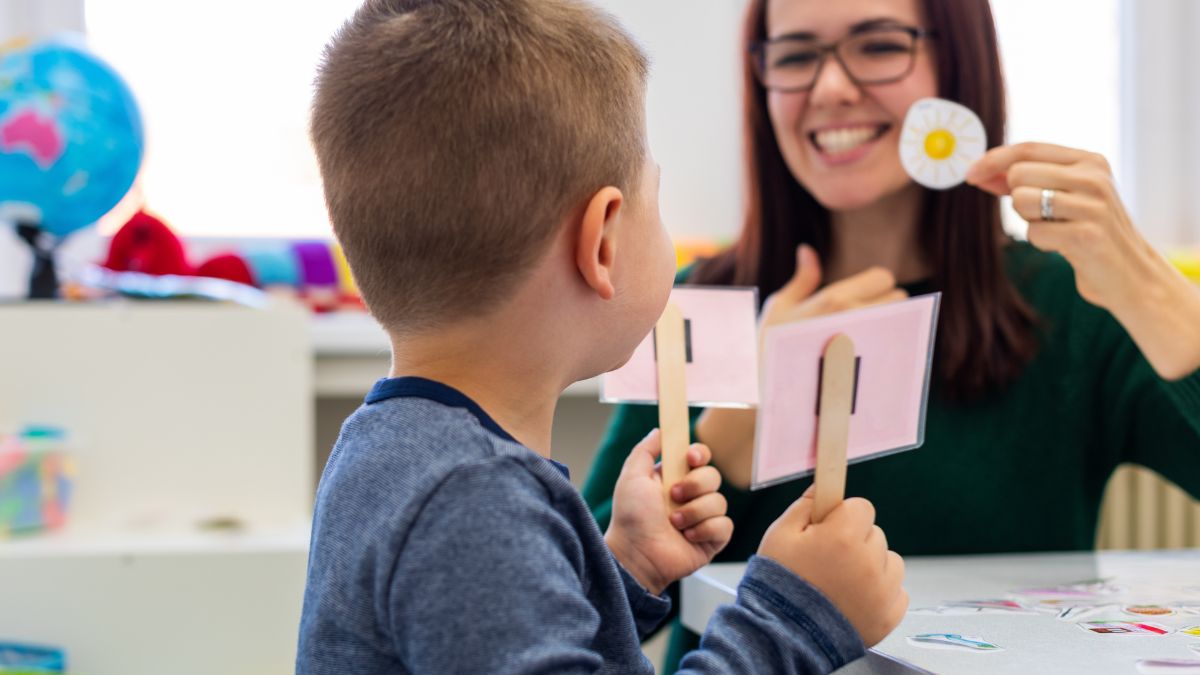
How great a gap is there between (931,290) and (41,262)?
97 cm

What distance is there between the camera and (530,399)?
595 millimetres

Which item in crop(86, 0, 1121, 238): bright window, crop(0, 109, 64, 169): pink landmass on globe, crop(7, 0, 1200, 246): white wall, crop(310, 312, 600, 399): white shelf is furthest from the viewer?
crop(7, 0, 1200, 246): white wall

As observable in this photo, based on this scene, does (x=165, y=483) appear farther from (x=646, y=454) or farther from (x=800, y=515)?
(x=800, y=515)

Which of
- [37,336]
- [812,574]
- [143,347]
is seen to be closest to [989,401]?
[812,574]

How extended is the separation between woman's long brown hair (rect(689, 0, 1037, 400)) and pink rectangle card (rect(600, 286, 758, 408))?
376 mm

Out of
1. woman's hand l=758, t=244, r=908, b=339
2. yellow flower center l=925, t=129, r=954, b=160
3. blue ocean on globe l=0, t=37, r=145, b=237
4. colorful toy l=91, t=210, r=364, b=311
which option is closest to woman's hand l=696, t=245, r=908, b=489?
woman's hand l=758, t=244, r=908, b=339

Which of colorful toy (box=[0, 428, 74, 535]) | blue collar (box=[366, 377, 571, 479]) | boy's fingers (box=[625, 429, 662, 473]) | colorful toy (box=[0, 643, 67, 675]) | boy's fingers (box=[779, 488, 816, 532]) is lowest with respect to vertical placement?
colorful toy (box=[0, 643, 67, 675])

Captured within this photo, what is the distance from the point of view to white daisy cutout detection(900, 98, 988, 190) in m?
1.00

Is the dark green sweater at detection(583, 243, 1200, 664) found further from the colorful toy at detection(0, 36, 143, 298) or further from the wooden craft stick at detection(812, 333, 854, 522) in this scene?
the colorful toy at detection(0, 36, 143, 298)

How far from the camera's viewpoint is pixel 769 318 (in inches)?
42.3

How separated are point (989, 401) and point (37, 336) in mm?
989

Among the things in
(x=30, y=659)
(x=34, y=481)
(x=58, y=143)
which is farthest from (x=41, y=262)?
(x=30, y=659)

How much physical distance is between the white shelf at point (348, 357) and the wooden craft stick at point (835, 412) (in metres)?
1.01

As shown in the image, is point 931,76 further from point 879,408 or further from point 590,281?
point 590,281
